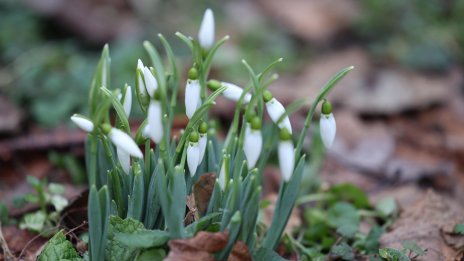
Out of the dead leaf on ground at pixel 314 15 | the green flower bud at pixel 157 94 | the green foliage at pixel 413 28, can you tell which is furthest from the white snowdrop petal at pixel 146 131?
the dead leaf on ground at pixel 314 15

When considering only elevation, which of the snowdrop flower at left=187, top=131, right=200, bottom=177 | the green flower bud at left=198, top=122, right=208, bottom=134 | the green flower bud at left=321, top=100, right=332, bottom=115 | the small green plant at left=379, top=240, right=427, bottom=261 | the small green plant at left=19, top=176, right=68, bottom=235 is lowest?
the small green plant at left=19, top=176, right=68, bottom=235

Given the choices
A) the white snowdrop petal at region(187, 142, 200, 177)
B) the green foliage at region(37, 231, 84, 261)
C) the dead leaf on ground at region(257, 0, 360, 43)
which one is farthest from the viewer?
the dead leaf on ground at region(257, 0, 360, 43)

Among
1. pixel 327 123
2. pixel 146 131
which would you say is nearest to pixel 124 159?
pixel 146 131

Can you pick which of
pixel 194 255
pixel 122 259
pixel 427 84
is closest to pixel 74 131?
pixel 122 259

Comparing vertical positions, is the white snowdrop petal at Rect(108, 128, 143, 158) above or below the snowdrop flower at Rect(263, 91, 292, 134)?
below

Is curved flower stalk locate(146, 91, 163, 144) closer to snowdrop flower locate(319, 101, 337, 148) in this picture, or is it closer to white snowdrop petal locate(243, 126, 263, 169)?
white snowdrop petal locate(243, 126, 263, 169)

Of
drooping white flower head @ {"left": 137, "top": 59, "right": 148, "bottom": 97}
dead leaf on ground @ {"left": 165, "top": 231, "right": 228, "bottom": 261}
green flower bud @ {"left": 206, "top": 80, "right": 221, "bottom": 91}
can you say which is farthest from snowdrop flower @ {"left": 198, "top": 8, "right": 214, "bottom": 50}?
dead leaf on ground @ {"left": 165, "top": 231, "right": 228, "bottom": 261}

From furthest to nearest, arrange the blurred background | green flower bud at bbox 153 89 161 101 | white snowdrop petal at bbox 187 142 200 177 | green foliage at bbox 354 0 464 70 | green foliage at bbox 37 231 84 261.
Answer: green foliage at bbox 354 0 464 70, the blurred background, green foliage at bbox 37 231 84 261, white snowdrop petal at bbox 187 142 200 177, green flower bud at bbox 153 89 161 101

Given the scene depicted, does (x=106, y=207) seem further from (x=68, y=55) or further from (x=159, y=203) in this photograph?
(x=68, y=55)
